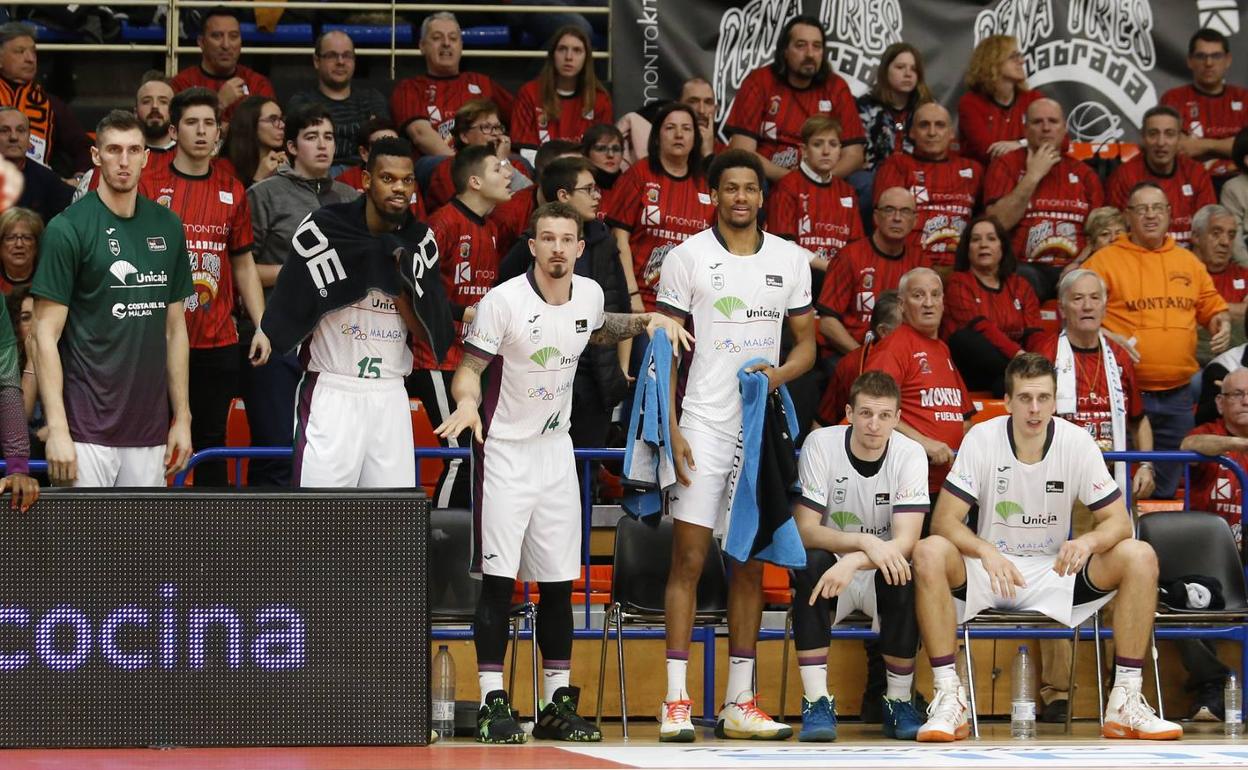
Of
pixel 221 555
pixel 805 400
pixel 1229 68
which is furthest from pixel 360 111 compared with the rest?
pixel 1229 68

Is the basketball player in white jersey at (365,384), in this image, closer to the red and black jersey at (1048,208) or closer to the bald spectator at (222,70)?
the bald spectator at (222,70)

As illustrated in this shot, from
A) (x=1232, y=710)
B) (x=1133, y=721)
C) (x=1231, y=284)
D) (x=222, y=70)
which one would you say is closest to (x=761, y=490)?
(x=1133, y=721)

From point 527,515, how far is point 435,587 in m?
0.86

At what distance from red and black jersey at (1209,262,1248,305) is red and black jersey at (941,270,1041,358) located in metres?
1.53

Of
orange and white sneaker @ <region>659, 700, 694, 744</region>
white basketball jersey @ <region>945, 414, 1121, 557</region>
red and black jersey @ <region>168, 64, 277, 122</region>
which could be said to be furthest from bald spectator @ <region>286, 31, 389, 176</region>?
orange and white sneaker @ <region>659, 700, 694, 744</region>

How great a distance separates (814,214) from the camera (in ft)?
34.5

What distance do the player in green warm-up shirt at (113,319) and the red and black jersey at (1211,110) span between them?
25.6 ft

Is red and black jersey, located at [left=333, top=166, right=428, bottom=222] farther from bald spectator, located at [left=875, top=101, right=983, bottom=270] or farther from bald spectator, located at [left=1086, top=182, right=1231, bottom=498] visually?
bald spectator, located at [left=1086, top=182, right=1231, bottom=498]

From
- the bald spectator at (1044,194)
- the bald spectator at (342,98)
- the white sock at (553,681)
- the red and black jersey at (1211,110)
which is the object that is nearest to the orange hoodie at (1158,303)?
the bald spectator at (1044,194)

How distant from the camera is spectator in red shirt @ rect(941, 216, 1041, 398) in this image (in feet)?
32.4

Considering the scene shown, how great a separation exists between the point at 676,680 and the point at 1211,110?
23.5 ft

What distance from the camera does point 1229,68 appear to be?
12.4 metres

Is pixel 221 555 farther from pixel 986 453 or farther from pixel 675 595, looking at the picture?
pixel 986 453

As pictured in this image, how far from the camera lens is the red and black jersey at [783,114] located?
11.2 m
